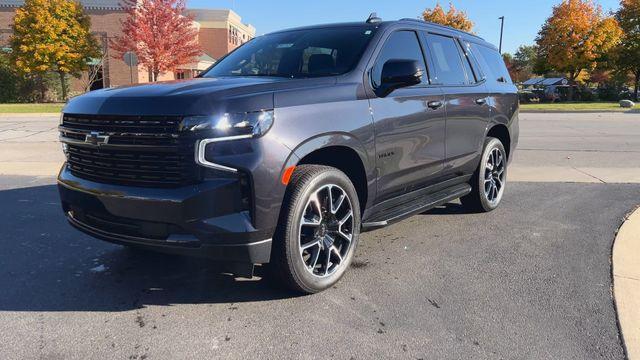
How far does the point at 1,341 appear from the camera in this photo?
9.73ft

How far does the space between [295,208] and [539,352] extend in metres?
1.61

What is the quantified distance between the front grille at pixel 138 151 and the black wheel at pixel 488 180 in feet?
11.8

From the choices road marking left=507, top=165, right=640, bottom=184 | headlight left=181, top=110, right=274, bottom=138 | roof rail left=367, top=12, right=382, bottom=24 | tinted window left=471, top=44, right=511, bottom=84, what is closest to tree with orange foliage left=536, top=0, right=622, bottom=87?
road marking left=507, top=165, right=640, bottom=184

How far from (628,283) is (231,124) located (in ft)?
9.98

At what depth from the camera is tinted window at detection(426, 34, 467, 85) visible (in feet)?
16.1

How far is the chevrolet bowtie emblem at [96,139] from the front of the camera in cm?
326

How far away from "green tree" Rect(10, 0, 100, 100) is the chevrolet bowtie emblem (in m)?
35.7

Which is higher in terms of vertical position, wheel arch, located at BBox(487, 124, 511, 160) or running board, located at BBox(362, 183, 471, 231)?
wheel arch, located at BBox(487, 124, 511, 160)

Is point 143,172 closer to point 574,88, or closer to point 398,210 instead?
point 398,210

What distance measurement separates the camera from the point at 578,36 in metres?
38.6

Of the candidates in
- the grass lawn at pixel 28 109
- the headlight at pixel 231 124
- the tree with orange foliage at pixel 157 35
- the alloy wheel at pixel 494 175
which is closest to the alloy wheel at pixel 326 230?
the headlight at pixel 231 124

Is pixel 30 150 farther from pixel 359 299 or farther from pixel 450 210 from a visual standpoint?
pixel 359 299

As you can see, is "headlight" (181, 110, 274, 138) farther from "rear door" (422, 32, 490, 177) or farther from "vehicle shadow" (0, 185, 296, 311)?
"rear door" (422, 32, 490, 177)

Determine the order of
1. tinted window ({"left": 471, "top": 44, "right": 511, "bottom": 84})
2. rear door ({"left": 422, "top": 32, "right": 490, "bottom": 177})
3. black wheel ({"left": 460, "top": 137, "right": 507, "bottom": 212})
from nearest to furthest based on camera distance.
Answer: rear door ({"left": 422, "top": 32, "right": 490, "bottom": 177}) → black wheel ({"left": 460, "top": 137, "right": 507, "bottom": 212}) → tinted window ({"left": 471, "top": 44, "right": 511, "bottom": 84})
